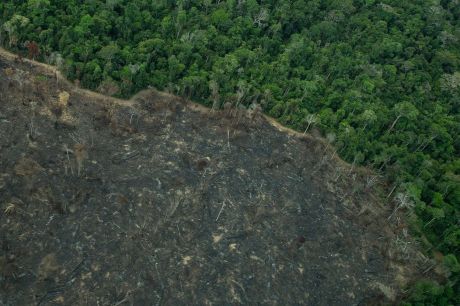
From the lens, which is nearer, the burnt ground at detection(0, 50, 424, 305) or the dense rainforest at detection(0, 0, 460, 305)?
the burnt ground at detection(0, 50, 424, 305)

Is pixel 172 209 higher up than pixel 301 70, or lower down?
lower down

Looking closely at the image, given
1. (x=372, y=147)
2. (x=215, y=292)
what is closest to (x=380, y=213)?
(x=372, y=147)

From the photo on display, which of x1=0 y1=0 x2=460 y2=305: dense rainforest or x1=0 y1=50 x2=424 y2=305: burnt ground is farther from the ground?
x1=0 y1=0 x2=460 y2=305: dense rainforest

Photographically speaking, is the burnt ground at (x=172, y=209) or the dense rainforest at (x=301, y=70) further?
the dense rainforest at (x=301, y=70)

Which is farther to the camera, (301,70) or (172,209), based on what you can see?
(301,70)

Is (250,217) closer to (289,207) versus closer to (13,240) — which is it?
(289,207)

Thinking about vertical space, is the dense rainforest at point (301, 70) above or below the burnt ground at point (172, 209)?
above
